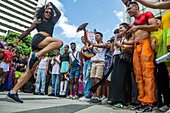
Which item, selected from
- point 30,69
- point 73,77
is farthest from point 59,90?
point 30,69

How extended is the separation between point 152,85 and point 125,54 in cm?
80

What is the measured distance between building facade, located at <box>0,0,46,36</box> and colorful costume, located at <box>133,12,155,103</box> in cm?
6132

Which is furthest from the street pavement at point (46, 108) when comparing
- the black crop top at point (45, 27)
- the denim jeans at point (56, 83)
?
the denim jeans at point (56, 83)

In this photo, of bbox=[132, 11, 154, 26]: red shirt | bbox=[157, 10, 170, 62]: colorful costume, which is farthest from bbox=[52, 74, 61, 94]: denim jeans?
bbox=[157, 10, 170, 62]: colorful costume

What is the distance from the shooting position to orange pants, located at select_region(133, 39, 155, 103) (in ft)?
7.93

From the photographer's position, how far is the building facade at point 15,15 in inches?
2288

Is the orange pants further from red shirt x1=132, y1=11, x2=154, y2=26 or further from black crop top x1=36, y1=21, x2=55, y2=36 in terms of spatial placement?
black crop top x1=36, y1=21, x2=55, y2=36

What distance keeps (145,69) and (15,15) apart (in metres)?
69.5

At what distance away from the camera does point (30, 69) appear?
282 centimetres

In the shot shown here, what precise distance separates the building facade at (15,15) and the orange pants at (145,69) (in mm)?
61368

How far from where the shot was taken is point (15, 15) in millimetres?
62375

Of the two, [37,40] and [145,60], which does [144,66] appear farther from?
[37,40]

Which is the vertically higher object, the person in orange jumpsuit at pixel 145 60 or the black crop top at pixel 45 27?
the black crop top at pixel 45 27

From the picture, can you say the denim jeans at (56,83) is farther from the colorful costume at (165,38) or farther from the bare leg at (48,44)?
the colorful costume at (165,38)
